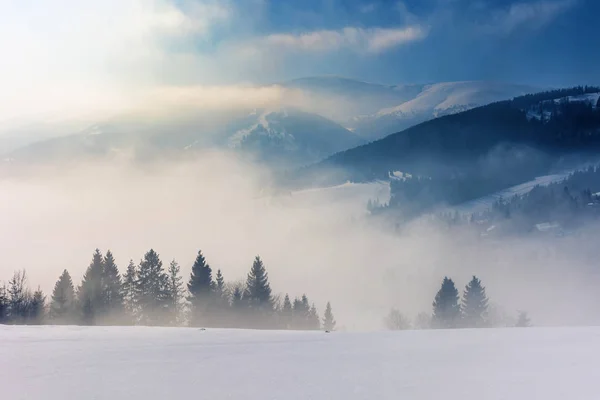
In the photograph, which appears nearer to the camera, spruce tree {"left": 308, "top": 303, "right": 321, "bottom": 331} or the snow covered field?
the snow covered field

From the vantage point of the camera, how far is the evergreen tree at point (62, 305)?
131 feet

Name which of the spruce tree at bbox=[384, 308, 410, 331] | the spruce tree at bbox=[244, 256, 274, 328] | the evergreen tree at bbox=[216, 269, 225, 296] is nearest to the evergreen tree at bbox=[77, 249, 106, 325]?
the evergreen tree at bbox=[216, 269, 225, 296]

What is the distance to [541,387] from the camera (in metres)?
11.5

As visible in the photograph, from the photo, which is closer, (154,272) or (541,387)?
(541,387)

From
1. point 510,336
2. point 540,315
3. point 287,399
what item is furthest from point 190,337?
point 540,315

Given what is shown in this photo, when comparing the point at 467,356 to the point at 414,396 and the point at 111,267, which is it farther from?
the point at 111,267

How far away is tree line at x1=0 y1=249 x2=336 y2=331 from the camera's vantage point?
39906mm

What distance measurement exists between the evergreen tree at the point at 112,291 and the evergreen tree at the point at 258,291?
32.0 ft

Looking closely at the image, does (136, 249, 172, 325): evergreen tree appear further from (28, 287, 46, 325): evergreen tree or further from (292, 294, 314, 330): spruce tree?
(292, 294, 314, 330): spruce tree

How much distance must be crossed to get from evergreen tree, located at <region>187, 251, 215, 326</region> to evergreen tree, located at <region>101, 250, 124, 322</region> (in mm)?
5199

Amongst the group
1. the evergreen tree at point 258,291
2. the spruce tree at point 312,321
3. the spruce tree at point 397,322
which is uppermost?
the evergreen tree at point 258,291

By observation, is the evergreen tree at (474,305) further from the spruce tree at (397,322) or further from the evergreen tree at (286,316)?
the spruce tree at (397,322)

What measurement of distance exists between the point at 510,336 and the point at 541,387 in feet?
23.7

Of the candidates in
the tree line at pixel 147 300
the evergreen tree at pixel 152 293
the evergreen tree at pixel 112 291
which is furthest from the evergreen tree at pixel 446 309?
the evergreen tree at pixel 112 291
